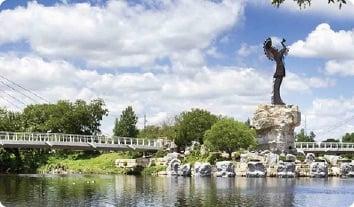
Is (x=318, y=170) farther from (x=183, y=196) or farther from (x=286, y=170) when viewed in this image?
(x=183, y=196)

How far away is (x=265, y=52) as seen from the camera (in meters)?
47.5

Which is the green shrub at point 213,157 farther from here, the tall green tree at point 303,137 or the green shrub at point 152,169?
the tall green tree at point 303,137

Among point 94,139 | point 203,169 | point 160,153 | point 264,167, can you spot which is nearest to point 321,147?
point 160,153

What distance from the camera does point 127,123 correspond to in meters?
63.6

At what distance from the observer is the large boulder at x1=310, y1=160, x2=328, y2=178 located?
41.0 m

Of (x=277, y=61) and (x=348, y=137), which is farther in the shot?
(x=348, y=137)

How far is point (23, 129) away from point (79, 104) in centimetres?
722

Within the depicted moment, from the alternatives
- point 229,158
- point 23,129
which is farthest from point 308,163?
point 23,129

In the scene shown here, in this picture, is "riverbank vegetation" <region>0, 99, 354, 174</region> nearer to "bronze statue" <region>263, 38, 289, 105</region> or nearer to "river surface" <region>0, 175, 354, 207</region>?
"bronze statue" <region>263, 38, 289, 105</region>

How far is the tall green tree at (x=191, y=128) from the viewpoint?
52.2m

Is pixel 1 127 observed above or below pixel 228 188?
above

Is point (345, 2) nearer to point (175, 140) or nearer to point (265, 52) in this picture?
point (265, 52)

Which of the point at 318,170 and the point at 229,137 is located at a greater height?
the point at 229,137

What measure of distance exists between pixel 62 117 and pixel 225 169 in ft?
75.1
